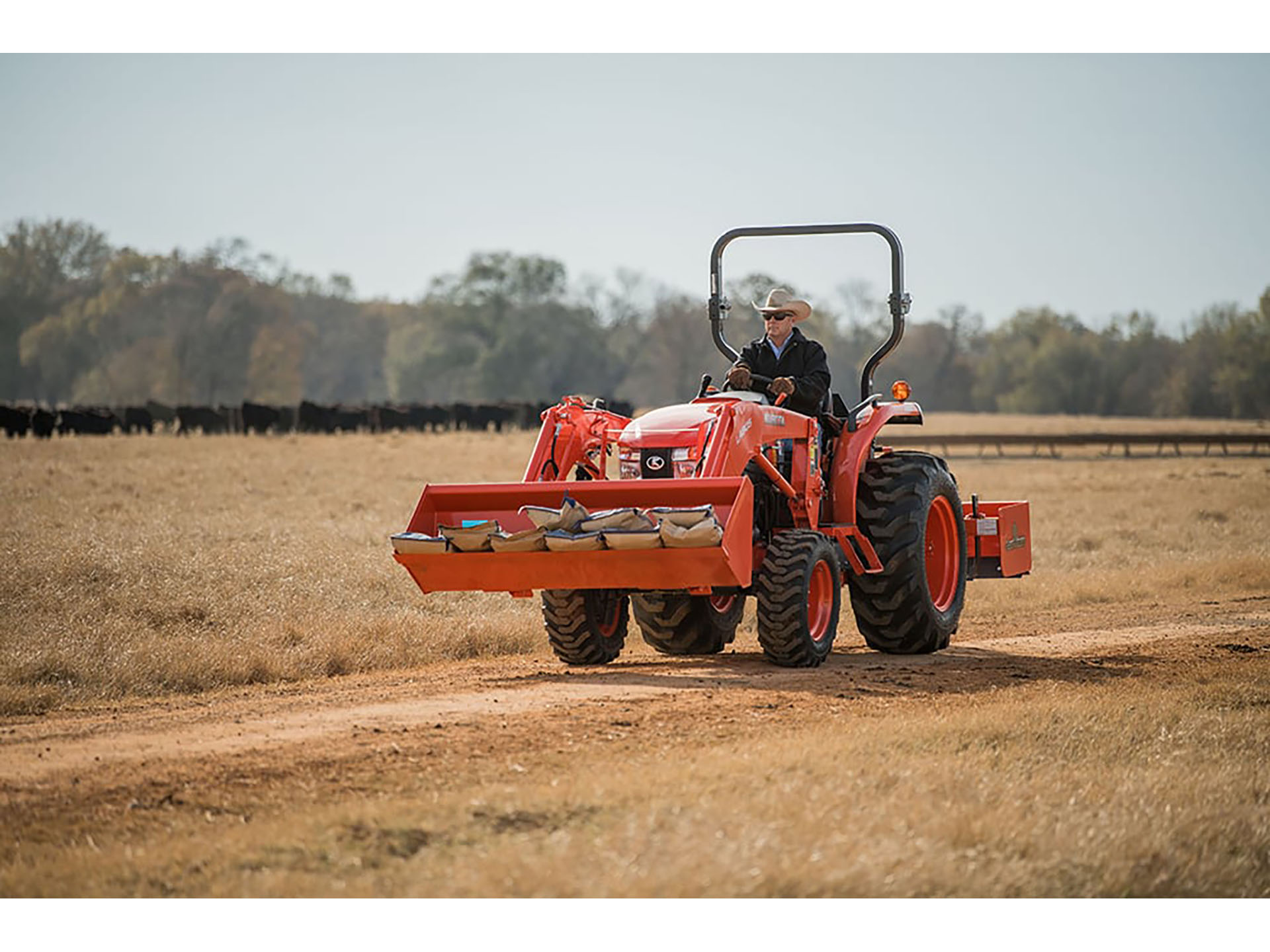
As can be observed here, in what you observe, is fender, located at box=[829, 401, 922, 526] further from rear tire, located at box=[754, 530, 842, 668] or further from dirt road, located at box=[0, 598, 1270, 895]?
dirt road, located at box=[0, 598, 1270, 895]

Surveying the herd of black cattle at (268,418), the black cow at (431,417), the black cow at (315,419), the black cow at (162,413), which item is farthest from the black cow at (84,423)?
the black cow at (431,417)

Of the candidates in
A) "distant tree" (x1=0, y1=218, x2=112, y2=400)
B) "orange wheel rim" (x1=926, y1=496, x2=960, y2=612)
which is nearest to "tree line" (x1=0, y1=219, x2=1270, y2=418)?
"distant tree" (x1=0, y1=218, x2=112, y2=400)

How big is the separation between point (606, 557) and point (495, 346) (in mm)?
102073

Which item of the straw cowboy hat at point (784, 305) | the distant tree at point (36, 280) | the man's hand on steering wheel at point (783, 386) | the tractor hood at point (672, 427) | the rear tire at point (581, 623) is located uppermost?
the distant tree at point (36, 280)

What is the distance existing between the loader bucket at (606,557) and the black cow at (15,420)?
3834cm

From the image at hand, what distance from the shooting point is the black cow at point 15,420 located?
4522 centimetres

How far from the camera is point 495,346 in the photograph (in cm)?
11081

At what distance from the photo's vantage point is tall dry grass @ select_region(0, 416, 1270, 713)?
37.6 feet

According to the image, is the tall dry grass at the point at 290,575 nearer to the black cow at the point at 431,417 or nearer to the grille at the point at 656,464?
the grille at the point at 656,464

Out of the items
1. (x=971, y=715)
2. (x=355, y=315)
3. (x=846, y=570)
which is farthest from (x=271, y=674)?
(x=355, y=315)

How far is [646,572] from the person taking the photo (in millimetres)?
9508

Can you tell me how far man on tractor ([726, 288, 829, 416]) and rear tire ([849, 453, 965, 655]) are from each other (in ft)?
2.50

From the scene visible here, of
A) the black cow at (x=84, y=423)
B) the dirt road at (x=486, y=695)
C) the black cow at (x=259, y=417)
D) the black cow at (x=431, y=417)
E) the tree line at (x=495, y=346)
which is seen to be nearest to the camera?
the dirt road at (x=486, y=695)

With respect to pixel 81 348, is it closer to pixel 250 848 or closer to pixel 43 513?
pixel 43 513
